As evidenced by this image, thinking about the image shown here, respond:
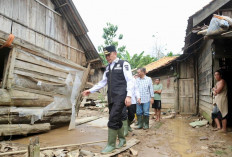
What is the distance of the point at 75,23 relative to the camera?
8.96 meters

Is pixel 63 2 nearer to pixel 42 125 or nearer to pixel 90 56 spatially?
pixel 90 56

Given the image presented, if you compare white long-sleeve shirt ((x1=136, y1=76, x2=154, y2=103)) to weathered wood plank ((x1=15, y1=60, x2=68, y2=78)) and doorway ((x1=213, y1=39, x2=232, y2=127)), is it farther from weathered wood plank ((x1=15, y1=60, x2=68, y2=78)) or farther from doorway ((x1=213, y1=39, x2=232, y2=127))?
weathered wood plank ((x1=15, y1=60, x2=68, y2=78))

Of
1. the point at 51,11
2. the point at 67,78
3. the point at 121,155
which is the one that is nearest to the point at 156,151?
the point at 121,155

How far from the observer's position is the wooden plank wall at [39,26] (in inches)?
243

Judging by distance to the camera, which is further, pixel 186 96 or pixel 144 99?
pixel 186 96

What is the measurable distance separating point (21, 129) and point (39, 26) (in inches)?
178

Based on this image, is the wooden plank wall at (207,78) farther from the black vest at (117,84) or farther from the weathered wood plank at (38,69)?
the weathered wood plank at (38,69)

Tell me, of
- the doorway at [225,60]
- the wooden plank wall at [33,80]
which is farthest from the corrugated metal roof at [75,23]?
the doorway at [225,60]

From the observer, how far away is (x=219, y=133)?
17.3ft

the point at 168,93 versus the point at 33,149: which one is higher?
the point at 168,93

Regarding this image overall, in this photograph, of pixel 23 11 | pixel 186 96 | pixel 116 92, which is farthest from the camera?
pixel 186 96

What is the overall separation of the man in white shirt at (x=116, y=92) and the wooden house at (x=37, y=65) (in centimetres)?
259

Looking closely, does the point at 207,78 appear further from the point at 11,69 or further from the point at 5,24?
the point at 5,24

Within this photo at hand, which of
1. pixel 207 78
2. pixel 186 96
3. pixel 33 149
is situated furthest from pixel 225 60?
pixel 33 149
